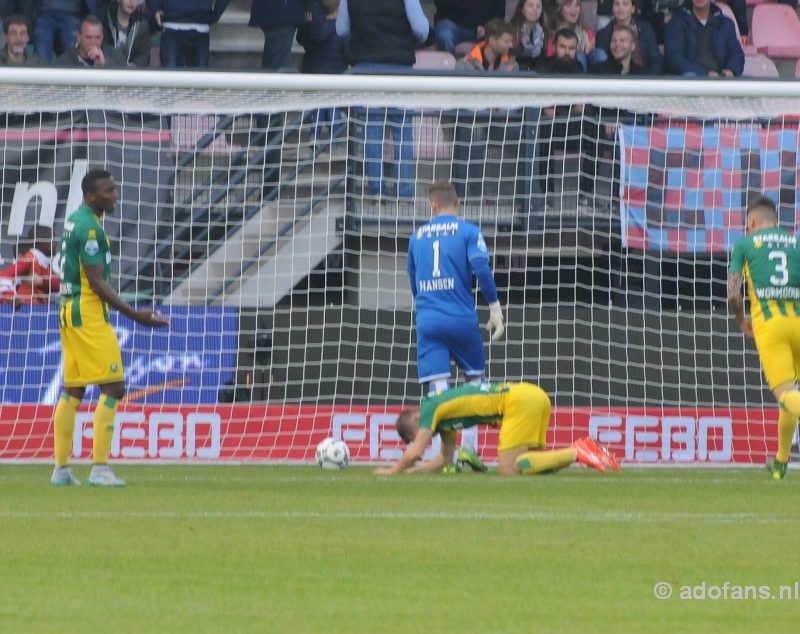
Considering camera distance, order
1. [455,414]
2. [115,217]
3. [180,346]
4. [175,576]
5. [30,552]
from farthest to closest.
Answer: [115,217] → [180,346] → [455,414] → [30,552] → [175,576]

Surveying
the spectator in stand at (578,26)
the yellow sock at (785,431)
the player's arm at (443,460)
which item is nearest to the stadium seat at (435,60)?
the spectator in stand at (578,26)

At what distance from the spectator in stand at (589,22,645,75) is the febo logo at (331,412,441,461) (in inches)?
227

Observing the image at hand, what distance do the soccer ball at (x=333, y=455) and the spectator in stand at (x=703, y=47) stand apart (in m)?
7.09

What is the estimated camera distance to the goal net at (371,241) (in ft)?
43.1

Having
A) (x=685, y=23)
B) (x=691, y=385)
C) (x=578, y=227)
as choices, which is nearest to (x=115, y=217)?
(x=578, y=227)

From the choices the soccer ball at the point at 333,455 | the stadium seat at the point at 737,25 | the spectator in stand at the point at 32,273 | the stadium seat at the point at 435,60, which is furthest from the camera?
the stadium seat at the point at 737,25

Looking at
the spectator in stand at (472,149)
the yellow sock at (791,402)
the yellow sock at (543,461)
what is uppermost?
the spectator in stand at (472,149)

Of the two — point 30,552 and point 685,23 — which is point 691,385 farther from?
point 30,552

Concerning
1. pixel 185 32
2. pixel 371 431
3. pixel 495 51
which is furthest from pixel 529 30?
pixel 371 431

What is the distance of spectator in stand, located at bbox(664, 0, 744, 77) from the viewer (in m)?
17.5

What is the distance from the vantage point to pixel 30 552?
22.7ft

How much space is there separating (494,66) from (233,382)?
529 centimetres

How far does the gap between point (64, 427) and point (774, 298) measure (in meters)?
4.64

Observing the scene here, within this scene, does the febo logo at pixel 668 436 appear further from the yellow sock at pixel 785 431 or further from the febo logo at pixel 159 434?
the febo logo at pixel 159 434
